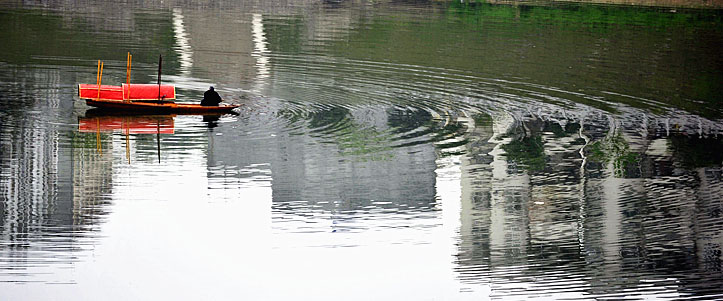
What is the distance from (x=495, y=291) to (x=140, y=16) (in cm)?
5129

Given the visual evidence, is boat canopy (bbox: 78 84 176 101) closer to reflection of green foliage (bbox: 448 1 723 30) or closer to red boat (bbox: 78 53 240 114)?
red boat (bbox: 78 53 240 114)

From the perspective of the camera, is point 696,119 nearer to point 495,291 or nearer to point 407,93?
point 407,93

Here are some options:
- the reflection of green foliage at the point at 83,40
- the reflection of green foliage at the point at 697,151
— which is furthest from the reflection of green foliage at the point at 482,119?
the reflection of green foliage at the point at 83,40

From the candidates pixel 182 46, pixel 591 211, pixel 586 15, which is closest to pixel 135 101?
pixel 591 211

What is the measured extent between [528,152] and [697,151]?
510cm

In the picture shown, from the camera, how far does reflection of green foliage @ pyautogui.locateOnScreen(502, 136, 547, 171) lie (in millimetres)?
26484

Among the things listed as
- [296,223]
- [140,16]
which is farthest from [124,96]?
[140,16]

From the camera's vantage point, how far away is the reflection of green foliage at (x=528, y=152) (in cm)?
2648

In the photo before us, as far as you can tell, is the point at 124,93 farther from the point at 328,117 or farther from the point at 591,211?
the point at 591,211

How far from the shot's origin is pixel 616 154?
28.0m

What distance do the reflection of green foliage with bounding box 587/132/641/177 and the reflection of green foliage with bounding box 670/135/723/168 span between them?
1.36 m

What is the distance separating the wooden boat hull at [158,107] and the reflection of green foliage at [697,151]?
13.1 meters

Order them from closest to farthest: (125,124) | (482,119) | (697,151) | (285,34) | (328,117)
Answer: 1. (697,151)
2. (125,124)
3. (328,117)
4. (482,119)
5. (285,34)

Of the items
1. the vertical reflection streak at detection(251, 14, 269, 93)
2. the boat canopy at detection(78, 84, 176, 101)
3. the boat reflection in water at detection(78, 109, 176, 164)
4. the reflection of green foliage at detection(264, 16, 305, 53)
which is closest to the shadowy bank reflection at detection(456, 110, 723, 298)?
the boat reflection in water at detection(78, 109, 176, 164)
